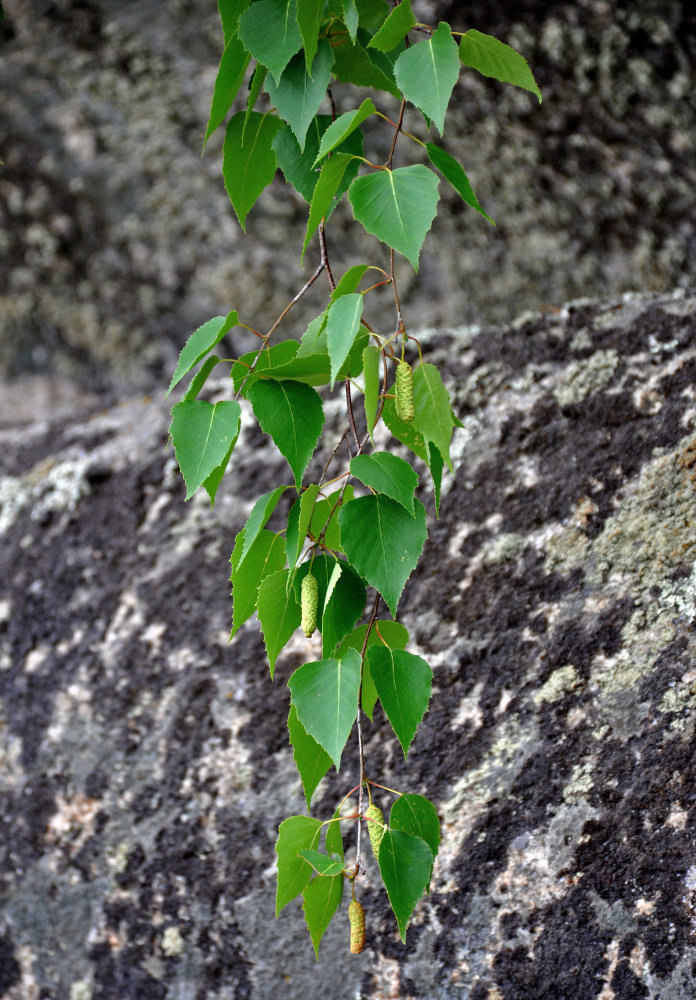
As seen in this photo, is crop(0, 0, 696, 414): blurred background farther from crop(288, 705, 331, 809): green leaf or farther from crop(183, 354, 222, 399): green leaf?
crop(288, 705, 331, 809): green leaf

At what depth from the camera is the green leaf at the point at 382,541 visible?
2.23 feet

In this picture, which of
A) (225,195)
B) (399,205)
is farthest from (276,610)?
(225,195)

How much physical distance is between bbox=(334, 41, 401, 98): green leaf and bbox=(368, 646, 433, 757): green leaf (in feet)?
1.73

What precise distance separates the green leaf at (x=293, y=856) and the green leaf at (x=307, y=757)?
30 millimetres

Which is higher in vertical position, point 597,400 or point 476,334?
point 476,334

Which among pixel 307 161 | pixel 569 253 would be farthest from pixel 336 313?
pixel 569 253

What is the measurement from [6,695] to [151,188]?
4.06 ft

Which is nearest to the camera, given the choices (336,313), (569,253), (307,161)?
(336,313)

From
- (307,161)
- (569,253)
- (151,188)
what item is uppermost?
(151,188)

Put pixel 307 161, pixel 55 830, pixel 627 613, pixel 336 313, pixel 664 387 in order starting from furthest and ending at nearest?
pixel 55 830 < pixel 664 387 < pixel 627 613 < pixel 307 161 < pixel 336 313

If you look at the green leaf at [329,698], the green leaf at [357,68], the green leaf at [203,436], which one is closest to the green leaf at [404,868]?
the green leaf at [329,698]

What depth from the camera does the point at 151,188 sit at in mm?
2016

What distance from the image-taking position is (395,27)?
642 mm

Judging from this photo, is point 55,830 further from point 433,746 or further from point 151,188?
point 151,188
